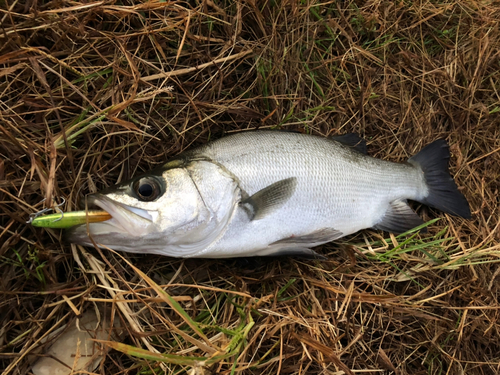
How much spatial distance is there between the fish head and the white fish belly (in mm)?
114

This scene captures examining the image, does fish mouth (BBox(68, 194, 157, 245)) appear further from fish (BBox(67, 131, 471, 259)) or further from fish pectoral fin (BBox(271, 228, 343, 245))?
fish pectoral fin (BBox(271, 228, 343, 245))

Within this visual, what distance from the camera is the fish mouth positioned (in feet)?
5.88

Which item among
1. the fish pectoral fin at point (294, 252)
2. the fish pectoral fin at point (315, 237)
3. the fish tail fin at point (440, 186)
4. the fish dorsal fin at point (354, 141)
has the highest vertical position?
the fish dorsal fin at point (354, 141)

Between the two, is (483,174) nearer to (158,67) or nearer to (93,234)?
(158,67)

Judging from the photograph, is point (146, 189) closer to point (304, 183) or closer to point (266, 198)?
point (266, 198)

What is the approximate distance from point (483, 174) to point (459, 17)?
1.50m

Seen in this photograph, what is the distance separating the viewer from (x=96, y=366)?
197cm

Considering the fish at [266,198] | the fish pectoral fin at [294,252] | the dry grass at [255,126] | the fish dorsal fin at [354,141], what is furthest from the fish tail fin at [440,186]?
the fish pectoral fin at [294,252]

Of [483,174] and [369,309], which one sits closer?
[369,309]

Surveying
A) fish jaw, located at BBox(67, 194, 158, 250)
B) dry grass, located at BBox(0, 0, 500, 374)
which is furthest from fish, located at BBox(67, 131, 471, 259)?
dry grass, located at BBox(0, 0, 500, 374)

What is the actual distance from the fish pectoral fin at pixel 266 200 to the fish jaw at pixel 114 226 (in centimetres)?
58

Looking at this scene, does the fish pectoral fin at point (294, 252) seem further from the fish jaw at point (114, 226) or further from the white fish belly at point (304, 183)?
the fish jaw at point (114, 226)

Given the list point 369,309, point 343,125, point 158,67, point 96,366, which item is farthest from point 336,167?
point 96,366

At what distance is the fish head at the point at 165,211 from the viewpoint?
182 cm
